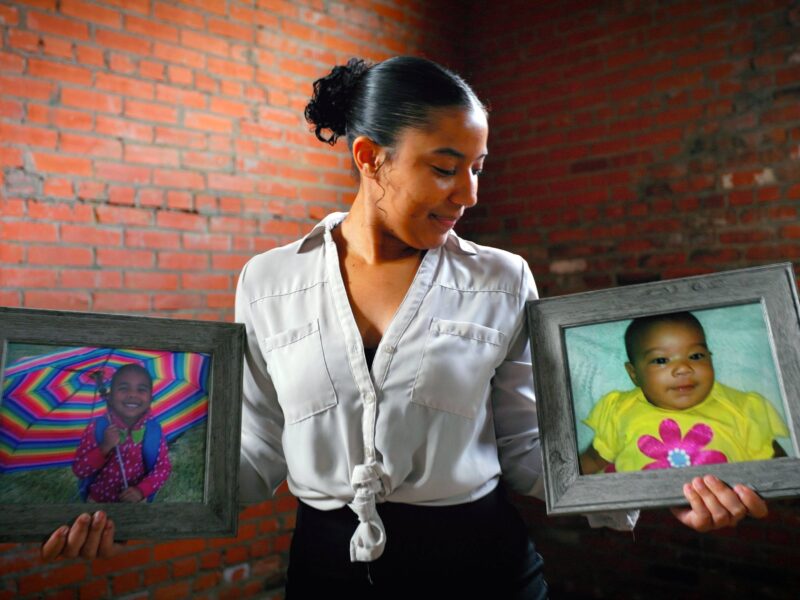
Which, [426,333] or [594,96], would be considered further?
[594,96]

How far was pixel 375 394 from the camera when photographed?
1.43 metres

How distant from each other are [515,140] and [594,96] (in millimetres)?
463

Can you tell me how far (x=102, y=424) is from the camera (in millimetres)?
1405

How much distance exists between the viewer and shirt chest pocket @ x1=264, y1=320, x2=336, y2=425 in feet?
4.82

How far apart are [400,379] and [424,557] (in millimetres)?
341

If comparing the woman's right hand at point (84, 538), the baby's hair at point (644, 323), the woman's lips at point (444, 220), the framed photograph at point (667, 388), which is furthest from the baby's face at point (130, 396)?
the baby's hair at point (644, 323)

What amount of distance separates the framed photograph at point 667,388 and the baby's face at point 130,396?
0.76 meters

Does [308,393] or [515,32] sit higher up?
[515,32]

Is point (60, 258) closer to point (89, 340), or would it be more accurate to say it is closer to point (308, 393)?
point (89, 340)

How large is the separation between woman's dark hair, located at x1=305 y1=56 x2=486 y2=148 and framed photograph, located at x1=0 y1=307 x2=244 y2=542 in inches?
20.0

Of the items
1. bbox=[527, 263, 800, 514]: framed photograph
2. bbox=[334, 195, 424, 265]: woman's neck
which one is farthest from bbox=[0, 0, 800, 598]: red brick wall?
bbox=[527, 263, 800, 514]: framed photograph

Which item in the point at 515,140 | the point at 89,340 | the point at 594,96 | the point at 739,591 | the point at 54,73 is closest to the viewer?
the point at 89,340

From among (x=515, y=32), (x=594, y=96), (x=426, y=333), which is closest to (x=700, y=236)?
(x=594, y=96)

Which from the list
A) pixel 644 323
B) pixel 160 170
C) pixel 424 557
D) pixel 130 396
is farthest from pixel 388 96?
pixel 160 170
